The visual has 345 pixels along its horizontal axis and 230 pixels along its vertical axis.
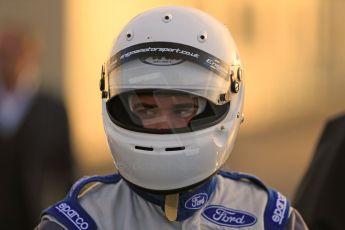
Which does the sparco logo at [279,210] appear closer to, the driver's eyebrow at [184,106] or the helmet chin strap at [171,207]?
the helmet chin strap at [171,207]

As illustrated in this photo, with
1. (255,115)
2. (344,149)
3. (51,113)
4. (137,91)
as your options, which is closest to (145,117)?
(137,91)

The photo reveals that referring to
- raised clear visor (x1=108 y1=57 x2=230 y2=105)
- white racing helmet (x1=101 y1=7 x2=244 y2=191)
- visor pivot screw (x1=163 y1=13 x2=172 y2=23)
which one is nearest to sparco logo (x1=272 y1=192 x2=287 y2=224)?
white racing helmet (x1=101 y1=7 x2=244 y2=191)

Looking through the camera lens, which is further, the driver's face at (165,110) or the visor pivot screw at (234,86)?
the visor pivot screw at (234,86)

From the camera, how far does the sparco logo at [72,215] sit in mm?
2775

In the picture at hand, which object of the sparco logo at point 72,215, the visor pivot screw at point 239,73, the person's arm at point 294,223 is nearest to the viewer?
the sparco logo at point 72,215

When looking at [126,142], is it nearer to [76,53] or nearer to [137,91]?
[137,91]

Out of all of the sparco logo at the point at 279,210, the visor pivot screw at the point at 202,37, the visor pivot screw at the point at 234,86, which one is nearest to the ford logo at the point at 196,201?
the sparco logo at the point at 279,210

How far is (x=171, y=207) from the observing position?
2.82 metres

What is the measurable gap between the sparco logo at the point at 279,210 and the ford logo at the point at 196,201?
0.22 metres

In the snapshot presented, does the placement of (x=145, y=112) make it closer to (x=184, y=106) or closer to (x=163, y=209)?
(x=184, y=106)

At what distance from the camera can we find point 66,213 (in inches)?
110

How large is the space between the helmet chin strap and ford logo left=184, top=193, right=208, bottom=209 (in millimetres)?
34

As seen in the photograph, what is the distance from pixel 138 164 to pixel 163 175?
8 cm

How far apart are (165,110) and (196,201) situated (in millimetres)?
295
